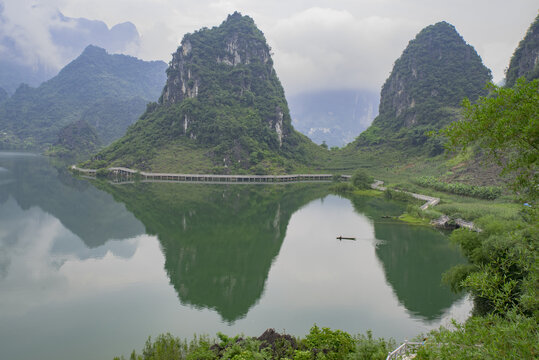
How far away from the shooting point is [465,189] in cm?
5738

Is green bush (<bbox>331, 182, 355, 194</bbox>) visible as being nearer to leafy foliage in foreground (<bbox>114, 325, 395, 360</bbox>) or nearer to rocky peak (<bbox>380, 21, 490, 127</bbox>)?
rocky peak (<bbox>380, 21, 490, 127</bbox>)

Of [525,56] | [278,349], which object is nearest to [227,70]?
[525,56]

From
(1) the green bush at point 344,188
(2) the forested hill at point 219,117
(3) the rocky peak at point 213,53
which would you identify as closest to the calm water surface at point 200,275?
(1) the green bush at point 344,188

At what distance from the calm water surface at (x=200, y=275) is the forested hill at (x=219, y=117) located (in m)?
48.2

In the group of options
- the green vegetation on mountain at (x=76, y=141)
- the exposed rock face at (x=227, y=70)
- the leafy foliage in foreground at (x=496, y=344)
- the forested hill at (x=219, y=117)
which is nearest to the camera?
the leafy foliage in foreground at (x=496, y=344)

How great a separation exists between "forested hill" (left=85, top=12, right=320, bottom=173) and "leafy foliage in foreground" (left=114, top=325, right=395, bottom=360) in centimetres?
7958

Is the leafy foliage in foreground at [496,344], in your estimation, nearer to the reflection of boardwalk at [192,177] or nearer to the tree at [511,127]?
the tree at [511,127]

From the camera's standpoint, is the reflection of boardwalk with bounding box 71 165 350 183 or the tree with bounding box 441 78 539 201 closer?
the tree with bounding box 441 78 539 201

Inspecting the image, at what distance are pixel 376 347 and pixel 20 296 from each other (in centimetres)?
2115

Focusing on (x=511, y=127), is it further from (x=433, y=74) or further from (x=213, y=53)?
(x=433, y=74)

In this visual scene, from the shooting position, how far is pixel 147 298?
2372cm

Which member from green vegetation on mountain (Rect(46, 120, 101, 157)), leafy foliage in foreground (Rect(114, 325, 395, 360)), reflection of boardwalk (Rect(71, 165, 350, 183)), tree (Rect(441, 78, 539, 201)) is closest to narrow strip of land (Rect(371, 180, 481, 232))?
leafy foliage in foreground (Rect(114, 325, 395, 360))

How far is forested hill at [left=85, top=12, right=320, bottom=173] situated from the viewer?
3996 inches

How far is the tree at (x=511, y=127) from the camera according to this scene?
34.9 ft
